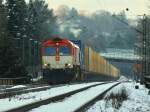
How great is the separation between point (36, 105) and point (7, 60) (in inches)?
1710

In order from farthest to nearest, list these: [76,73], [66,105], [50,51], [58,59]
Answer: [76,73]
[50,51]
[58,59]
[66,105]

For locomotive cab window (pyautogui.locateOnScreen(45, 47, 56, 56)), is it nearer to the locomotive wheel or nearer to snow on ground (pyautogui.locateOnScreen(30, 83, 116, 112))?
the locomotive wheel

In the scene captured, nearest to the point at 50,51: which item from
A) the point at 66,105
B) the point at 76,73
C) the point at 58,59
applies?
the point at 58,59

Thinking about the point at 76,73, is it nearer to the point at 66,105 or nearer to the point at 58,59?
the point at 58,59

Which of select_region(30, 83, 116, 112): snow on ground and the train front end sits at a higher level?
the train front end

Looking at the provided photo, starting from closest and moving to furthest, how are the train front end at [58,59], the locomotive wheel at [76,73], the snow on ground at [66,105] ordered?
the snow on ground at [66,105] → the train front end at [58,59] → the locomotive wheel at [76,73]

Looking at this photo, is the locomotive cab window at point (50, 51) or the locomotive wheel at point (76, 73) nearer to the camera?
the locomotive cab window at point (50, 51)

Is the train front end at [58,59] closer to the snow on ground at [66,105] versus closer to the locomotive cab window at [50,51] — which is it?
the locomotive cab window at [50,51]

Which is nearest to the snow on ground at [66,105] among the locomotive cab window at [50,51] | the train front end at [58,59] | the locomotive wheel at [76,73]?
the train front end at [58,59]

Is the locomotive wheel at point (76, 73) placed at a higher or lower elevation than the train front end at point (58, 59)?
lower

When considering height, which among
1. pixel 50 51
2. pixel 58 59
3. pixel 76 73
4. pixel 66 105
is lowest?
pixel 66 105

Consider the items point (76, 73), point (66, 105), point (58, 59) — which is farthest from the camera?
point (76, 73)

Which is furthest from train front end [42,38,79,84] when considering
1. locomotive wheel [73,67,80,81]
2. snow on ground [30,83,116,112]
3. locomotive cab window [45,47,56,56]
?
snow on ground [30,83,116,112]

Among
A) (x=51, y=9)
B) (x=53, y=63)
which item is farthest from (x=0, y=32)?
(x=51, y=9)
